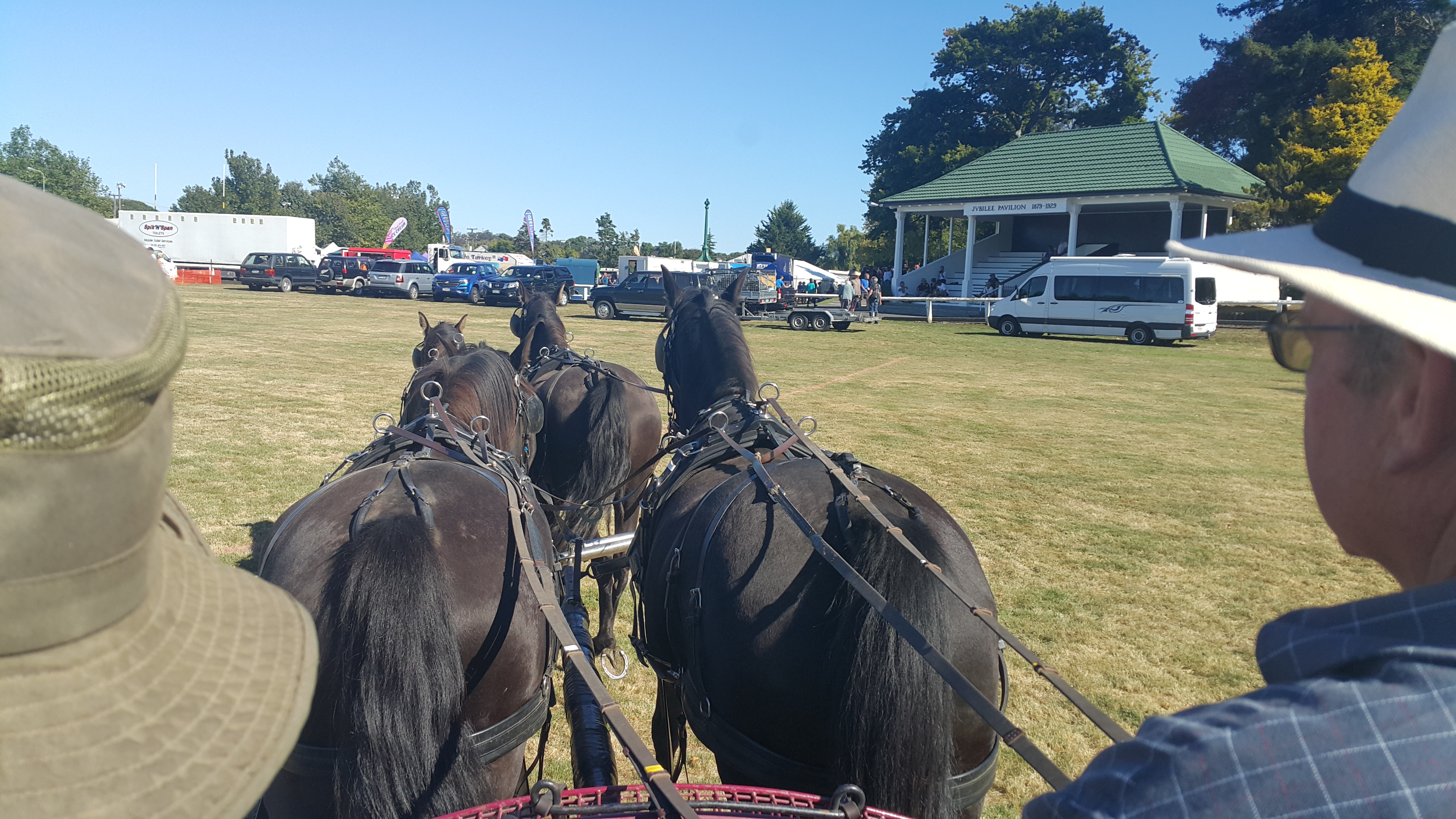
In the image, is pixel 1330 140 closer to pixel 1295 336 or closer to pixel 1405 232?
pixel 1295 336

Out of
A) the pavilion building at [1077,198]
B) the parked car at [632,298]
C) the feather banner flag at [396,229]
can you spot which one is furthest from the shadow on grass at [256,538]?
the feather banner flag at [396,229]

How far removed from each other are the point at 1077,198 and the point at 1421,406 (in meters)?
36.8

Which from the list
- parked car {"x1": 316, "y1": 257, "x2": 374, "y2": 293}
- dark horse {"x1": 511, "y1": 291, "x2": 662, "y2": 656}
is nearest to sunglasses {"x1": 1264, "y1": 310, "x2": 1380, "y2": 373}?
dark horse {"x1": 511, "y1": 291, "x2": 662, "y2": 656}

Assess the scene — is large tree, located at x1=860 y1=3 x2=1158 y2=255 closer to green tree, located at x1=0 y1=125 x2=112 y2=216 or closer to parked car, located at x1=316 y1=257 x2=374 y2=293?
parked car, located at x1=316 y1=257 x2=374 y2=293

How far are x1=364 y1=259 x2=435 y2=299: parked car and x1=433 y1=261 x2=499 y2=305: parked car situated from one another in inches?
26.6

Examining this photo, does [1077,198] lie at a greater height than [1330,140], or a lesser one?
lesser

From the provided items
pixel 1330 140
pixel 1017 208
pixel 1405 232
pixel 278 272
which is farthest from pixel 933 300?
pixel 1405 232

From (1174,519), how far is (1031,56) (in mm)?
50593

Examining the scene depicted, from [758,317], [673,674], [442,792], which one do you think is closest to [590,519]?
[673,674]

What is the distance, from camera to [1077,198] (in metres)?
34.1

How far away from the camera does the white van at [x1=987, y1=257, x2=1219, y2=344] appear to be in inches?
971

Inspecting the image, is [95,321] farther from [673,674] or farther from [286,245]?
[286,245]

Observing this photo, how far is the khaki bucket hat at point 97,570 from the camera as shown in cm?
64

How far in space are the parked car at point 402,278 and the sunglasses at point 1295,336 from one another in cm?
4054
